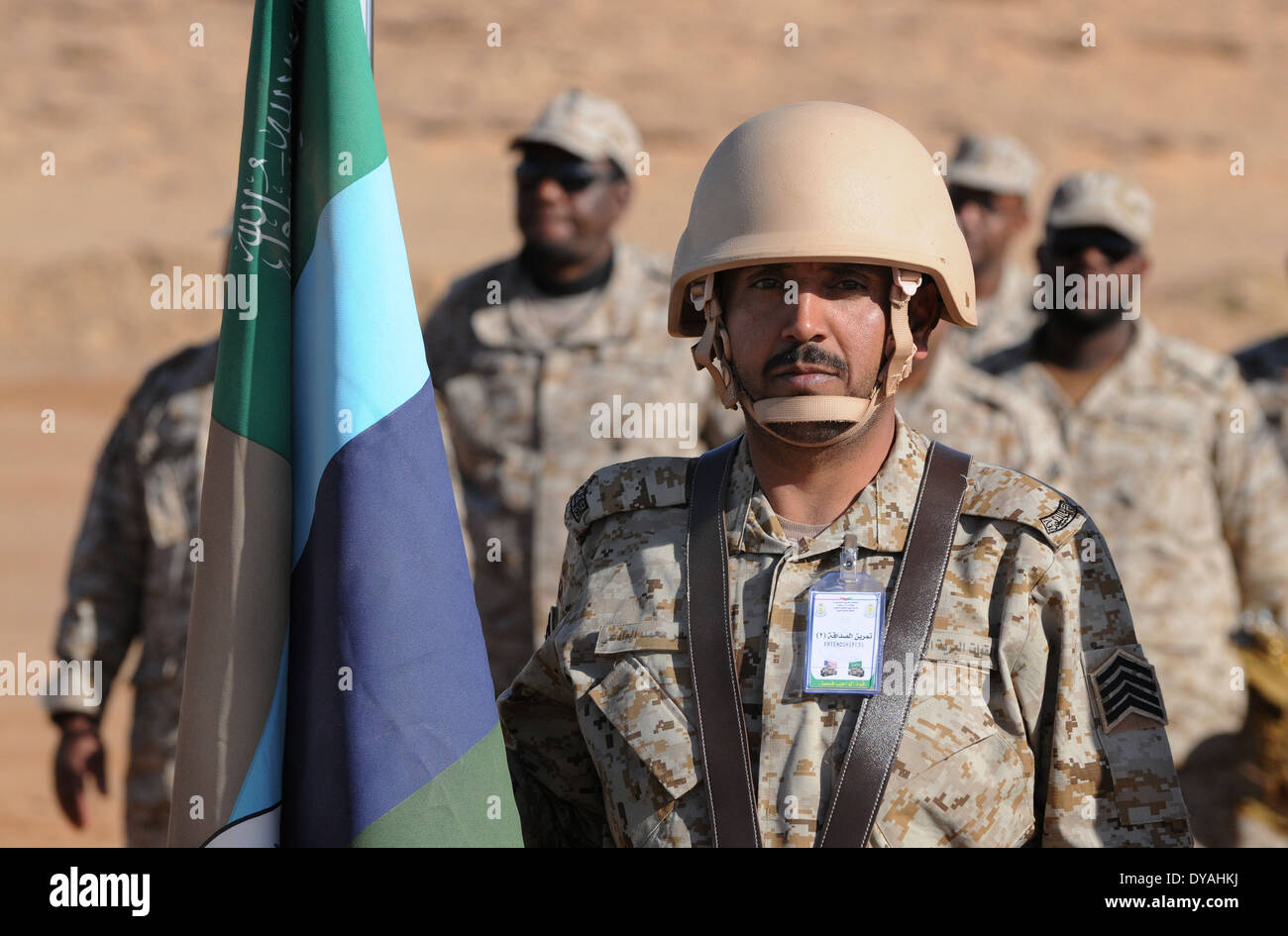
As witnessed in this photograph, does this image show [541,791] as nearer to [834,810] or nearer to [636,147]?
[834,810]

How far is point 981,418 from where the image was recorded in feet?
24.3

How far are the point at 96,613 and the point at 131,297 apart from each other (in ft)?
67.1

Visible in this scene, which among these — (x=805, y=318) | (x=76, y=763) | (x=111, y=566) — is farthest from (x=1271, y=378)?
(x=805, y=318)

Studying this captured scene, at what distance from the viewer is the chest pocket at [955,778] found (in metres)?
3.06

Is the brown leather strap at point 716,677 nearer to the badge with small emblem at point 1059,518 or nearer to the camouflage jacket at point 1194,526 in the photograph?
the badge with small emblem at point 1059,518

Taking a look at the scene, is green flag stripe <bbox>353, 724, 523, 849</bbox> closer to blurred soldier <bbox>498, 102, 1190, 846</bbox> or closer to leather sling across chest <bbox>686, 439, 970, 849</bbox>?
blurred soldier <bbox>498, 102, 1190, 846</bbox>

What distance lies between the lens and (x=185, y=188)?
106ft

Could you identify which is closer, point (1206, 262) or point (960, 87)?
point (1206, 262)

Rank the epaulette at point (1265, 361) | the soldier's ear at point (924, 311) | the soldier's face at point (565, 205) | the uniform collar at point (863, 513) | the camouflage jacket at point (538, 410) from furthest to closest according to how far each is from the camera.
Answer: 1. the epaulette at point (1265, 361)
2. the soldier's face at point (565, 205)
3. the camouflage jacket at point (538, 410)
4. the soldier's ear at point (924, 311)
5. the uniform collar at point (863, 513)

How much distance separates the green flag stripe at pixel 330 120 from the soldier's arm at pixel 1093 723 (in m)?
1.35

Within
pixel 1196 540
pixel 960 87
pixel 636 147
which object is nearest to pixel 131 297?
pixel 960 87

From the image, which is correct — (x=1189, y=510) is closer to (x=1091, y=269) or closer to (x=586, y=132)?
(x=1091, y=269)

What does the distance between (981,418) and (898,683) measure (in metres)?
4.42

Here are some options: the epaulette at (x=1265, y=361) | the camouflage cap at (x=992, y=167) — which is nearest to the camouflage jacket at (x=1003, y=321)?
the camouflage cap at (x=992, y=167)
